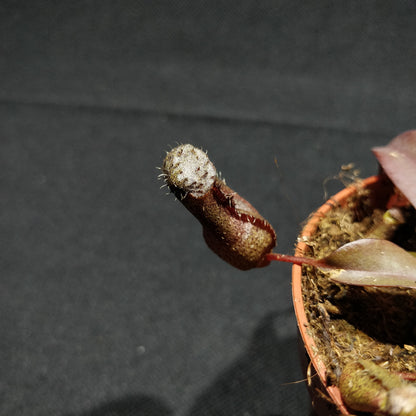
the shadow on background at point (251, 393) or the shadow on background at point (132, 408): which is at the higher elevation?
the shadow on background at point (251, 393)

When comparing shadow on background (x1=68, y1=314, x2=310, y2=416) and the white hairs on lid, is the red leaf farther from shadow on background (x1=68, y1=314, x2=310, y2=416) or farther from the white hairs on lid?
shadow on background (x1=68, y1=314, x2=310, y2=416)

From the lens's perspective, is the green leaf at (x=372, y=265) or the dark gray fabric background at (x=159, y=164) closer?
the green leaf at (x=372, y=265)

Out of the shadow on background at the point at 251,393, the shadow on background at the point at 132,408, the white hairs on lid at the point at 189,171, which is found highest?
the white hairs on lid at the point at 189,171

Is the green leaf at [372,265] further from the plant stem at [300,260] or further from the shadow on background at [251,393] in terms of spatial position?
the shadow on background at [251,393]

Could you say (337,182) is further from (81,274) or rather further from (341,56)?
(81,274)

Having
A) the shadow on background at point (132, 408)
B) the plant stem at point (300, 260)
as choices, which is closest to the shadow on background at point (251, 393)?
the shadow on background at point (132, 408)

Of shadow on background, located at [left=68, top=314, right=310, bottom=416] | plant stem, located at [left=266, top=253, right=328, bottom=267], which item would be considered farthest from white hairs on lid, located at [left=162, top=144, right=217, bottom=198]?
shadow on background, located at [left=68, top=314, right=310, bottom=416]

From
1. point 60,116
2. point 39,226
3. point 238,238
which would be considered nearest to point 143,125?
point 60,116

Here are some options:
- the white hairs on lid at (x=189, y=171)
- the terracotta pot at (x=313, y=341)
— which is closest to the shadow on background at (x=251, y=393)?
the terracotta pot at (x=313, y=341)
